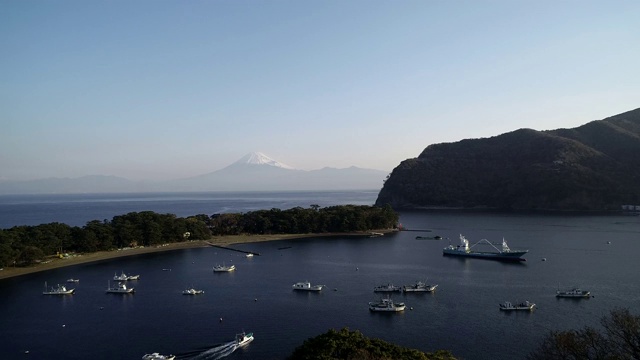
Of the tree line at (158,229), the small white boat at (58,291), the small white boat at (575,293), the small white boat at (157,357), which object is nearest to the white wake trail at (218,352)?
the small white boat at (157,357)

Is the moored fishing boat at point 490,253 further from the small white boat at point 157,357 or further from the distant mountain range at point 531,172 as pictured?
Result: the distant mountain range at point 531,172

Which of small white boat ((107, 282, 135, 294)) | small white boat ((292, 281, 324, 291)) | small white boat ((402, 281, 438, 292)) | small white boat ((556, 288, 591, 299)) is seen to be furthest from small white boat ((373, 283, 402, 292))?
small white boat ((107, 282, 135, 294))

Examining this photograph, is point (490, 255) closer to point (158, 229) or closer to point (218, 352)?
point (218, 352)

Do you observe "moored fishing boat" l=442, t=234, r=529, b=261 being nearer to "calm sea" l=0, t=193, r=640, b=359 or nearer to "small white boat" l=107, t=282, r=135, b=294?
"calm sea" l=0, t=193, r=640, b=359

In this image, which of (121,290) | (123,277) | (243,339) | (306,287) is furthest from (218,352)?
(123,277)

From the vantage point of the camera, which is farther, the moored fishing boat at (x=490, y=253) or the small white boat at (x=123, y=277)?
the moored fishing boat at (x=490, y=253)

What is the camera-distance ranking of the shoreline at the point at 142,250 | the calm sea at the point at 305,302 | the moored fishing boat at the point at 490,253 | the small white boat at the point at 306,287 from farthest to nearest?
the moored fishing boat at the point at 490,253
the shoreline at the point at 142,250
the small white boat at the point at 306,287
the calm sea at the point at 305,302
